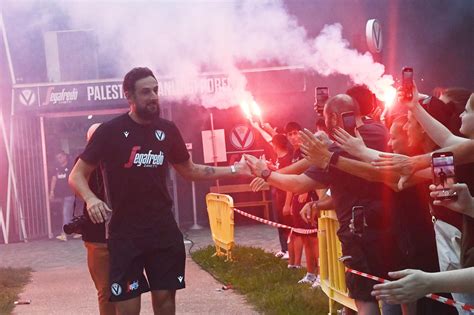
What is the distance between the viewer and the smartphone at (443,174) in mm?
3616

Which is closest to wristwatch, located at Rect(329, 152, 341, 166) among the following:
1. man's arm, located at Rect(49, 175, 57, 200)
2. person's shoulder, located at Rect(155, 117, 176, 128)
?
person's shoulder, located at Rect(155, 117, 176, 128)

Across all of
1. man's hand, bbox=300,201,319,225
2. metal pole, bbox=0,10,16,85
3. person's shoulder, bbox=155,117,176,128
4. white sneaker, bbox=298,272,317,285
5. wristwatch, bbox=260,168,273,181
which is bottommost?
white sneaker, bbox=298,272,317,285

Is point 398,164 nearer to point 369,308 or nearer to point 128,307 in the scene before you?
point 369,308

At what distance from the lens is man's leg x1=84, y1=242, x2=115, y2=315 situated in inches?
247

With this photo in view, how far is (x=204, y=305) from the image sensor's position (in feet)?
27.9

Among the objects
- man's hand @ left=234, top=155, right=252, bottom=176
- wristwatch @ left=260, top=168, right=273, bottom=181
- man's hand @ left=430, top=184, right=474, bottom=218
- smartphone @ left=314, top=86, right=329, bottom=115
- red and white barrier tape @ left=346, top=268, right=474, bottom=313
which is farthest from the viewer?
smartphone @ left=314, top=86, right=329, bottom=115

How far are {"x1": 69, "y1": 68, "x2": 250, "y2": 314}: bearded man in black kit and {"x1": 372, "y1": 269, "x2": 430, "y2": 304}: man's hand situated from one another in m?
2.74

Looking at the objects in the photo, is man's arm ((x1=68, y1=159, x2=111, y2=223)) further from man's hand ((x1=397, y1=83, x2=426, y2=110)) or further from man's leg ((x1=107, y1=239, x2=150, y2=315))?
man's hand ((x1=397, y1=83, x2=426, y2=110))

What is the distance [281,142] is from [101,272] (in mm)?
4375

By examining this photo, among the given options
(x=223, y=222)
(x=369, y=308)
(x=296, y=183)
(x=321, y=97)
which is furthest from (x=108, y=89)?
(x=369, y=308)

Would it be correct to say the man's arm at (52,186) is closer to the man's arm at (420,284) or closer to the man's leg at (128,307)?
the man's leg at (128,307)

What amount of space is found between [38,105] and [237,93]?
3969 mm

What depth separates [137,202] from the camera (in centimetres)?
555

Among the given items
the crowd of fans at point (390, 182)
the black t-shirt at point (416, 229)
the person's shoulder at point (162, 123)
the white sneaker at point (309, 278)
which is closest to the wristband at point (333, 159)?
the crowd of fans at point (390, 182)
